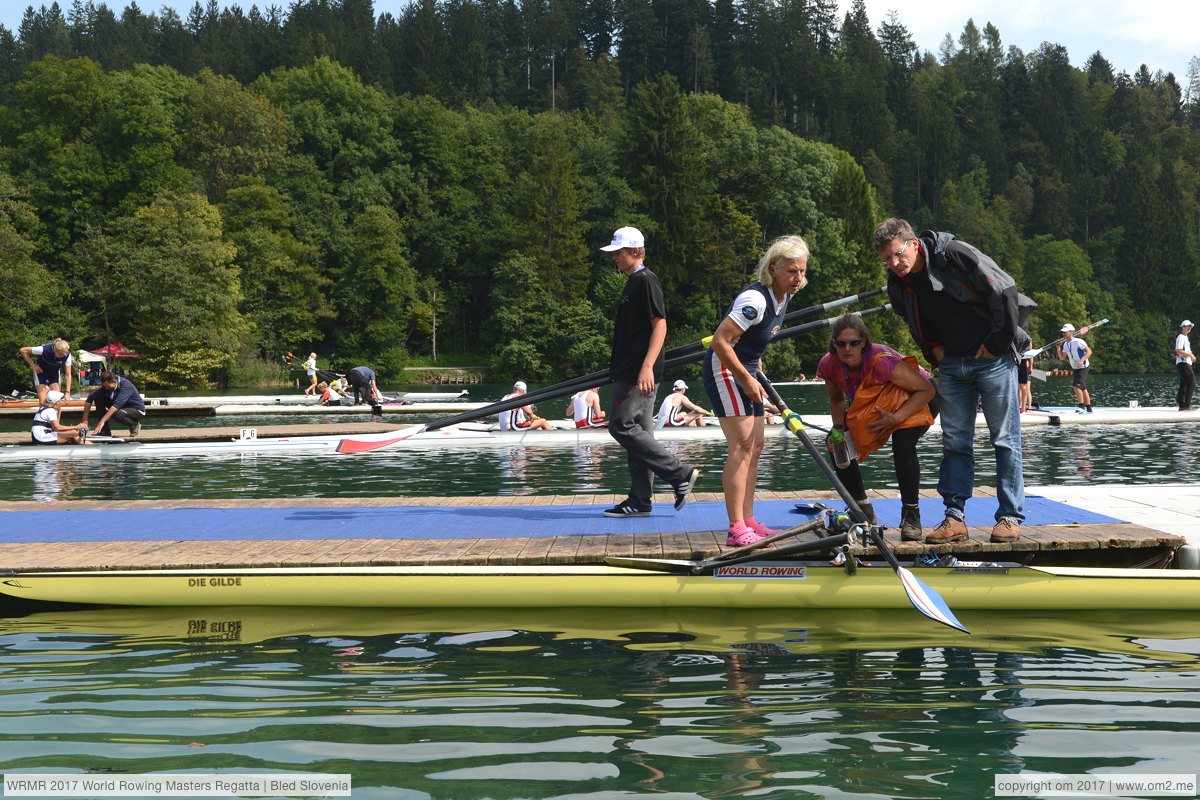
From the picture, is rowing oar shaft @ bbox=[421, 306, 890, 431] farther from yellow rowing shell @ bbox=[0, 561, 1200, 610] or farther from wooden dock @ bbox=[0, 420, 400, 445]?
wooden dock @ bbox=[0, 420, 400, 445]

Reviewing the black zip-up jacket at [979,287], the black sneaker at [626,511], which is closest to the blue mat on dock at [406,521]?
the black sneaker at [626,511]

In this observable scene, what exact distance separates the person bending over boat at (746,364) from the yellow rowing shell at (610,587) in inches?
18.5

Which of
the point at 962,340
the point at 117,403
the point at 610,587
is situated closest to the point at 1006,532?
the point at 962,340

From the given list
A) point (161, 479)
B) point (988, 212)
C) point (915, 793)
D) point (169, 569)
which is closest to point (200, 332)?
point (161, 479)

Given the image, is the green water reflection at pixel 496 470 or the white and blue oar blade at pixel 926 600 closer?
the white and blue oar blade at pixel 926 600

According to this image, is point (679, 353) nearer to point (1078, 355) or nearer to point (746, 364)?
point (746, 364)

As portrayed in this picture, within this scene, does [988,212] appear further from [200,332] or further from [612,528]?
[612,528]

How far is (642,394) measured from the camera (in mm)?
8312

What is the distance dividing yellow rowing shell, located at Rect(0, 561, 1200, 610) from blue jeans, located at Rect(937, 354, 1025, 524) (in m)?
0.54

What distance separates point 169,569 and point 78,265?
60911 millimetres

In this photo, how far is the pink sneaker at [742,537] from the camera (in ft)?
23.5

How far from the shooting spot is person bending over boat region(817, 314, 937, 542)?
23.0ft

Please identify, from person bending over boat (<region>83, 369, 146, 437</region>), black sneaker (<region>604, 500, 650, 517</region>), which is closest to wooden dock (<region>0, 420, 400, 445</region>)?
person bending over boat (<region>83, 369, 146, 437</region>)

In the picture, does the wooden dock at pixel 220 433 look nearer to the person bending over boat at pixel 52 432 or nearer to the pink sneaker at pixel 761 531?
the person bending over boat at pixel 52 432
